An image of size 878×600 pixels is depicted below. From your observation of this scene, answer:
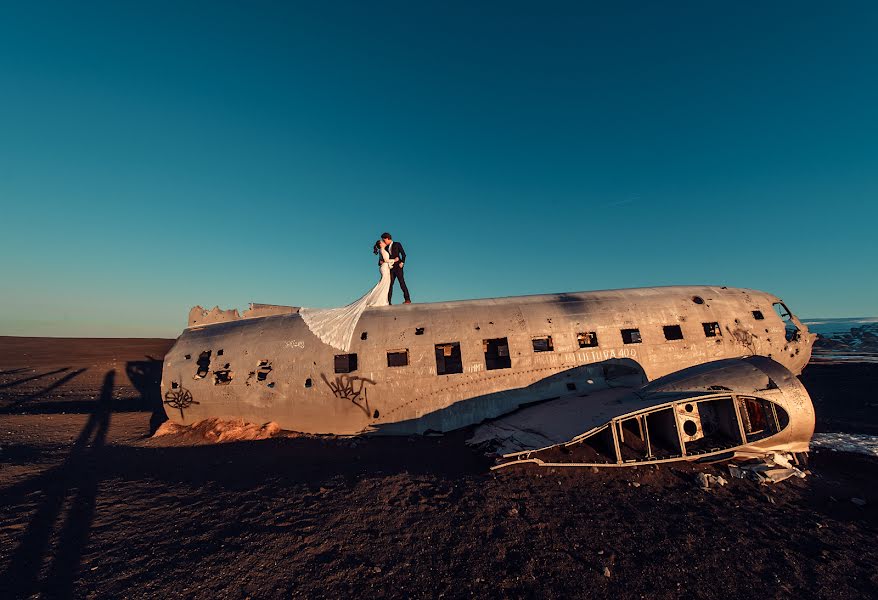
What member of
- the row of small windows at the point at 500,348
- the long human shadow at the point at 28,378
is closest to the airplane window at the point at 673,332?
the row of small windows at the point at 500,348

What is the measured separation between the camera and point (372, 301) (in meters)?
14.8

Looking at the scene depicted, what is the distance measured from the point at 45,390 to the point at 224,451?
22188 mm

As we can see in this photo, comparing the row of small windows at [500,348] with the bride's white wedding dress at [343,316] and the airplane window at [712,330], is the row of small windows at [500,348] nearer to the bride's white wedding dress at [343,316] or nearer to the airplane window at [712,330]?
the airplane window at [712,330]

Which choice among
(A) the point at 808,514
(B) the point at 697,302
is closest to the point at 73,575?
(A) the point at 808,514

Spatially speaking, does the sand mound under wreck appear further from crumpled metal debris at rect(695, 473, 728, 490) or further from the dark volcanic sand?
crumpled metal debris at rect(695, 473, 728, 490)

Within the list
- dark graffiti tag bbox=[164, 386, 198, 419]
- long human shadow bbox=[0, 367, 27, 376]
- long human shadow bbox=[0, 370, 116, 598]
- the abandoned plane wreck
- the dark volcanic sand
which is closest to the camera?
the dark volcanic sand

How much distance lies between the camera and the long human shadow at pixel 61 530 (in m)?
5.22

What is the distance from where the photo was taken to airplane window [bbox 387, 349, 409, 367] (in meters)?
12.5

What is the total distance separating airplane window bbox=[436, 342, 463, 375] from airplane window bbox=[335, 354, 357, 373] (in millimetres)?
3037

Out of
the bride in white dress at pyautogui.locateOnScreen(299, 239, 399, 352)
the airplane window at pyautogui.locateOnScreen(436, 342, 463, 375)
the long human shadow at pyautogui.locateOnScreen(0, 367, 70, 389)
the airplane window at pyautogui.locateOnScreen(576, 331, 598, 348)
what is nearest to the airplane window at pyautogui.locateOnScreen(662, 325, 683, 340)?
the airplane window at pyautogui.locateOnScreen(576, 331, 598, 348)

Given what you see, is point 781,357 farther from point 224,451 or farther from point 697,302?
point 224,451

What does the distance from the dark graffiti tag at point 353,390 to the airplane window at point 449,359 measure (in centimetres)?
256

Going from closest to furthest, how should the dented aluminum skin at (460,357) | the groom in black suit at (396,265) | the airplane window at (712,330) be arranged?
the dented aluminum skin at (460,357) < the airplane window at (712,330) < the groom in black suit at (396,265)

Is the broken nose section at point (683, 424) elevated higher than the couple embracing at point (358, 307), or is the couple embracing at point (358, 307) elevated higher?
the couple embracing at point (358, 307)
